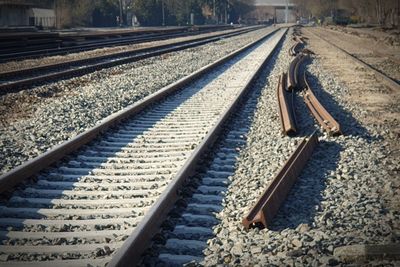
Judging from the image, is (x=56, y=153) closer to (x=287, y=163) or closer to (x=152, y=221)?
(x=152, y=221)

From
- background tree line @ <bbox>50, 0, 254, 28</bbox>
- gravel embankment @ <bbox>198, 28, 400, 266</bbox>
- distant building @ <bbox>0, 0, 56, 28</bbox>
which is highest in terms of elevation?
background tree line @ <bbox>50, 0, 254, 28</bbox>

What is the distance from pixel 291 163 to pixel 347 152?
137 centimetres

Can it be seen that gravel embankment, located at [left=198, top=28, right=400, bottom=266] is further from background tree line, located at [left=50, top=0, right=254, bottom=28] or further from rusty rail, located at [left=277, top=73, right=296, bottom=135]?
background tree line, located at [left=50, top=0, right=254, bottom=28]

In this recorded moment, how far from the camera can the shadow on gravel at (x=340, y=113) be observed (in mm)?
8053

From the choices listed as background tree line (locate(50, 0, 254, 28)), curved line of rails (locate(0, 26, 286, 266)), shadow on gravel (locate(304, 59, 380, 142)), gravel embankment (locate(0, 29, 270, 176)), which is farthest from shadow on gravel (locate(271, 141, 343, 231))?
background tree line (locate(50, 0, 254, 28))

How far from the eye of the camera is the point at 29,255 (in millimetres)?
4012

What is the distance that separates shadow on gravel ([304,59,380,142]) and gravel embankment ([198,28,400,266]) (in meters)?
0.04

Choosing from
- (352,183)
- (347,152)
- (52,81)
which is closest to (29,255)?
(352,183)

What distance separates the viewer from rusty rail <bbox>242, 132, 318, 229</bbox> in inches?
176

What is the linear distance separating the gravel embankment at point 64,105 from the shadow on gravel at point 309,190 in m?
3.65

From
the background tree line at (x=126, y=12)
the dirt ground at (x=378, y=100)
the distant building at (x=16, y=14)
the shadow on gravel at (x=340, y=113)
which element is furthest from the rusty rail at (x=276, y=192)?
the background tree line at (x=126, y=12)

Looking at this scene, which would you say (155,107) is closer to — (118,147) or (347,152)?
(118,147)

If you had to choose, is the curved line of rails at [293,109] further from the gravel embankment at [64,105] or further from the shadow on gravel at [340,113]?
the gravel embankment at [64,105]

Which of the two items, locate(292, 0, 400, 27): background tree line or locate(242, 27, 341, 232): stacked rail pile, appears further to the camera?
locate(292, 0, 400, 27): background tree line
